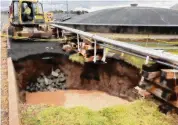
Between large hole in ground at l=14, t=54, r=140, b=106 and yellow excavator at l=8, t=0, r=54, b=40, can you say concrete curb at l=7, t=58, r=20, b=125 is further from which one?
yellow excavator at l=8, t=0, r=54, b=40

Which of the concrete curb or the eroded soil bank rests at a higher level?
the concrete curb

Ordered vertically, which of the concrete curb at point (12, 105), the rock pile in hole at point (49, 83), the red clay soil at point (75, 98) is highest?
the concrete curb at point (12, 105)

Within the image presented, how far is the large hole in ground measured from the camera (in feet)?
30.5

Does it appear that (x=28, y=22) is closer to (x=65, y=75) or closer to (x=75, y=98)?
(x=65, y=75)

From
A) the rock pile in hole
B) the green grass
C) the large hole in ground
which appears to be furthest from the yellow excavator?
the green grass

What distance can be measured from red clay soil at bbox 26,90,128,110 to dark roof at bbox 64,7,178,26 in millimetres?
3727

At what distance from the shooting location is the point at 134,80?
863 cm

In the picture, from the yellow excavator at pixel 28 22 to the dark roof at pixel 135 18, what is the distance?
2454 mm

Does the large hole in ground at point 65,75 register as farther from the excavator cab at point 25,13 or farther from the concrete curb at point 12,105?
the excavator cab at point 25,13

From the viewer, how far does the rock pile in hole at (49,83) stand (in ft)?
33.2

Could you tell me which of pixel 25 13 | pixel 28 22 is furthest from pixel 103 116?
pixel 25 13

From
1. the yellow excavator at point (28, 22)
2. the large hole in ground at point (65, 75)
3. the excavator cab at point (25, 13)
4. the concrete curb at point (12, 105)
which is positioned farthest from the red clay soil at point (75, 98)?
the excavator cab at point (25, 13)

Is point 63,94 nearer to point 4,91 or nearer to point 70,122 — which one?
point 4,91

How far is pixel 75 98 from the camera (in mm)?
9516
